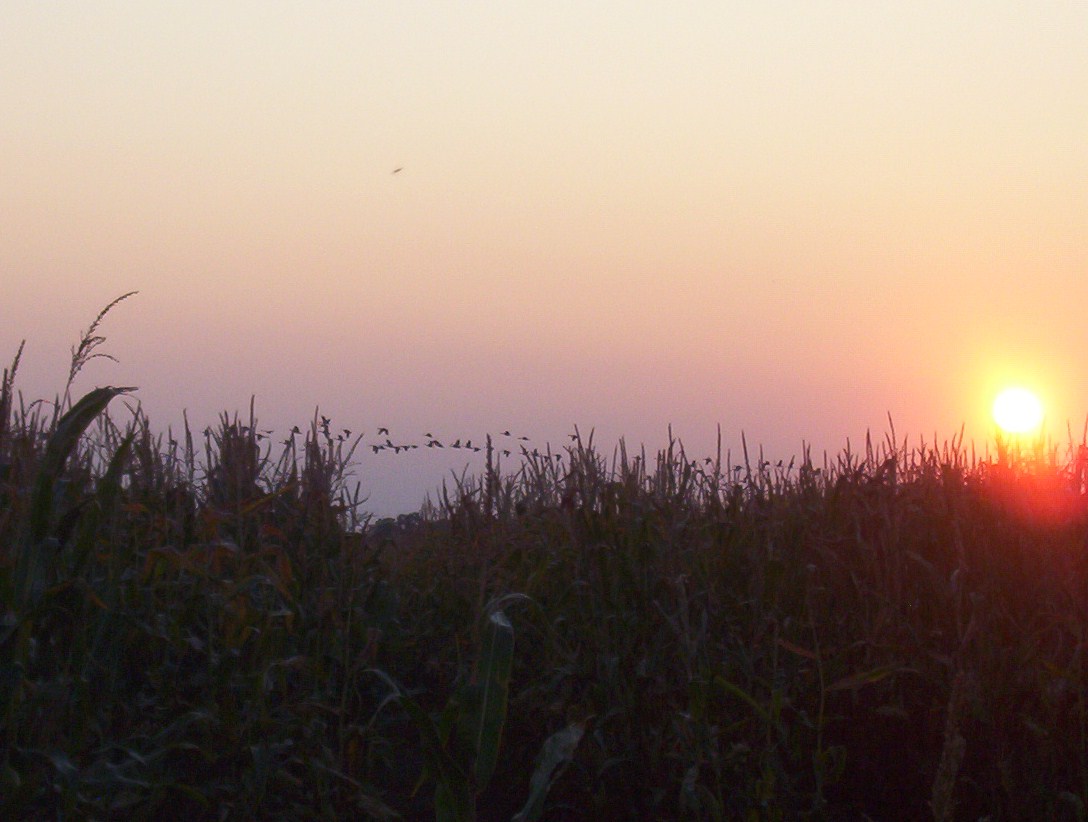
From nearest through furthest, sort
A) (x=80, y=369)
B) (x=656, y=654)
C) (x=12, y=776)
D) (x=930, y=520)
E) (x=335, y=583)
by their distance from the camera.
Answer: (x=12, y=776), (x=80, y=369), (x=656, y=654), (x=335, y=583), (x=930, y=520)

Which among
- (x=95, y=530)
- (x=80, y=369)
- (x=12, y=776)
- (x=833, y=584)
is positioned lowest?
(x=12, y=776)

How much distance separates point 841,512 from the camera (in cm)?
461

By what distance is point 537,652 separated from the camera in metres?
4.14

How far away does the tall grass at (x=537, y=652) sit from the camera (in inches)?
106

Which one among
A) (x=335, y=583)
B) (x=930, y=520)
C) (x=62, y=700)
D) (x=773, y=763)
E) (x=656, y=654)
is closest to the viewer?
(x=62, y=700)

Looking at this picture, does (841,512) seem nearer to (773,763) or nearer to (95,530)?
(773,763)

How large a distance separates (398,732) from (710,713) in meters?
1.30

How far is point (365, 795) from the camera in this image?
9.93ft

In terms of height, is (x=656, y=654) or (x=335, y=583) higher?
(x=335, y=583)

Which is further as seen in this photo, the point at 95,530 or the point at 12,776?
→ the point at 95,530

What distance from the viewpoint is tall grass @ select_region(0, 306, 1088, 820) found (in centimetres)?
268

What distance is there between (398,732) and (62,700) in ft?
5.58

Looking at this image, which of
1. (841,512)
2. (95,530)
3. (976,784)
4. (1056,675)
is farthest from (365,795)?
(841,512)

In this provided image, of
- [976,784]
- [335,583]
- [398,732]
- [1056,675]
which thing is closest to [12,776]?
[335,583]
